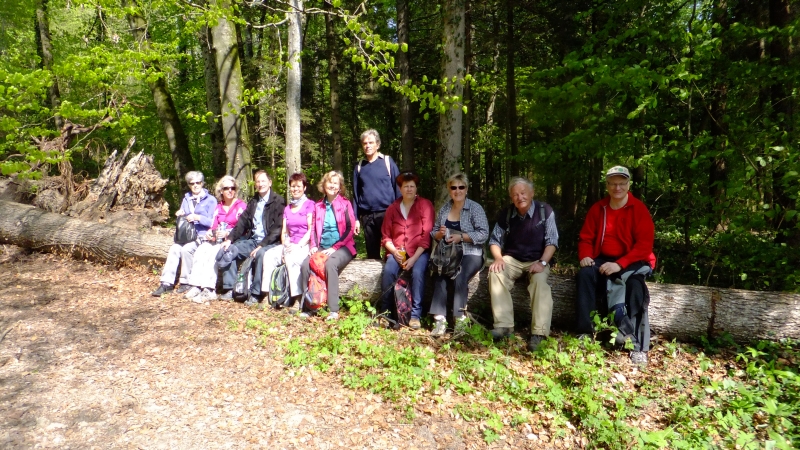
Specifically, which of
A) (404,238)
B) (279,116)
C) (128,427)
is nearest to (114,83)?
(279,116)

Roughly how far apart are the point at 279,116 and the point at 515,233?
11550 millimetres

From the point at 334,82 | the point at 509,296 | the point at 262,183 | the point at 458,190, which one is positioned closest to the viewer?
the point at 509,296

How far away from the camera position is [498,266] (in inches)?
197

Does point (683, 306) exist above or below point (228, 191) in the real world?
below

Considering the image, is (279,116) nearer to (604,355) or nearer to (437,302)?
(437,302)

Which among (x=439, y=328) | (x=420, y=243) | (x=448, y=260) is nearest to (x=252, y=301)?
(x=420, y=243)

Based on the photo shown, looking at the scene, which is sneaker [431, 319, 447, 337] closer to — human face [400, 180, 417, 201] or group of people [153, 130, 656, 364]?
group of people [153, 130, 656, 364]

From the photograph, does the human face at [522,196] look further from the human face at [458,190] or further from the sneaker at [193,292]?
the sneaker at [193,292]

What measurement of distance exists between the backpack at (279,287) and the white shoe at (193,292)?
1198mm

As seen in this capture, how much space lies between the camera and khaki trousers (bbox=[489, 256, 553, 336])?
4746 mm

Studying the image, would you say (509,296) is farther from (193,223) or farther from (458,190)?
(193,223)

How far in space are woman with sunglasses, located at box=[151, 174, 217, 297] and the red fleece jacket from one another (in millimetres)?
5318

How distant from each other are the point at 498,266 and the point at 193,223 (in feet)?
15.1

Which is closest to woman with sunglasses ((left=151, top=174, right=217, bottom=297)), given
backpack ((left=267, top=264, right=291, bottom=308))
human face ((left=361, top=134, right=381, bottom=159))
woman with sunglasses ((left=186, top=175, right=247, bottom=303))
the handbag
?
woman with sunglasses ((left=186, top=175, right=247, bottom=303))
